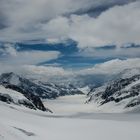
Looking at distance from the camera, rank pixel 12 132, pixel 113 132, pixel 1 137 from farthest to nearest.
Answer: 1. pixel 113 132
2. pixel 12 132
3. pixel 1 137

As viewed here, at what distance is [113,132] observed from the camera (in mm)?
72062

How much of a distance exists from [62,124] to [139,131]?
19.0 m

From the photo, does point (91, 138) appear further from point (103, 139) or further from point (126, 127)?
point (126, 127)

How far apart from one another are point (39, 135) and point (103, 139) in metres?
13.7

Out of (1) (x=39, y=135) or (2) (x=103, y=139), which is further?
(2) (x=103, y=139)

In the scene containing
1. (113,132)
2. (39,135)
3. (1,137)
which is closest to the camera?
(1,137)

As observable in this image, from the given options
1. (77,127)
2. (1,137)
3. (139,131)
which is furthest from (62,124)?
(1,137)

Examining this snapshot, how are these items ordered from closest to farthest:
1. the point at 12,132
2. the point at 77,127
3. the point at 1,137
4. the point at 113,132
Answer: the point at 1,137, the point at 12,132, the point at 113,132, the point at 77,127

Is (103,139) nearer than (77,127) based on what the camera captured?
Yes

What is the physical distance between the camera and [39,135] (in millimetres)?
59812

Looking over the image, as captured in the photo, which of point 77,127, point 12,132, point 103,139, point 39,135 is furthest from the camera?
Answer: point 77,127

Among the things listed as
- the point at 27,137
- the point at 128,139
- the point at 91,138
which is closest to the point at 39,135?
the point at 27,137

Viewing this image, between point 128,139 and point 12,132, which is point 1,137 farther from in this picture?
point 128,139

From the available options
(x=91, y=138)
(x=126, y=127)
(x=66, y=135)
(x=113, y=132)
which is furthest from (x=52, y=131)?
(x=126, y=127)
